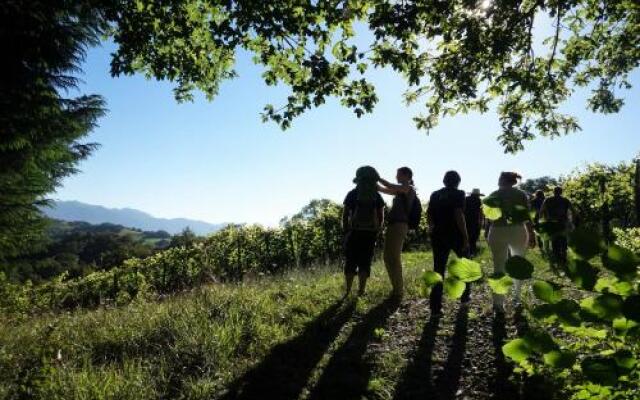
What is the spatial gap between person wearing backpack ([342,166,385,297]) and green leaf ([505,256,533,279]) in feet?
21.4

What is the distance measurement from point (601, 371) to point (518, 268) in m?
0.37

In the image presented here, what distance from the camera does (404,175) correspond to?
26.4 ft

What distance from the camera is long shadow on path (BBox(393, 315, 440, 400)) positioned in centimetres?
478

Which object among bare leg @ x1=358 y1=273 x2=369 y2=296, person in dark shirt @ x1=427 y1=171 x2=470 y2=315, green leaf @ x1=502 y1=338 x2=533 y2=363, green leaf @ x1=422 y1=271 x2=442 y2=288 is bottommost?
bare leg @ x1=358 y1=273 x2=369 y2=296

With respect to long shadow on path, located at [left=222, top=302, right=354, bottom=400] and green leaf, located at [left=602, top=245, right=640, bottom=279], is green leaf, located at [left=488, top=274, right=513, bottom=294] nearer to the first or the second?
green leaf, located at [left=602, top=245, right=640, bottom=279]

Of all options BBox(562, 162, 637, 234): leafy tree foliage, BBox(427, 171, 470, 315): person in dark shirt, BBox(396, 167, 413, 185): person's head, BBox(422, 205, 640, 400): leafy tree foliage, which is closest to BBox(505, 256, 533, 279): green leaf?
BBox(422, 205, 640, 400): leafy tree foliage

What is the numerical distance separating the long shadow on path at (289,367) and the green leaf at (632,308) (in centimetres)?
391

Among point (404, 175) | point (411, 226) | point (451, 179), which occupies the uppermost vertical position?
point (404, 175)

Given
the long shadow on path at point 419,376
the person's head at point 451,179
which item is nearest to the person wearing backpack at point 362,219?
the person's head at point 451,179

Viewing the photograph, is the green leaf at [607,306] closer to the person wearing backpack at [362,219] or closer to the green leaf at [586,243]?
the green leaf at [586,243]

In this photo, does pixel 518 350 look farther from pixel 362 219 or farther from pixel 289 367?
pixel 362 219

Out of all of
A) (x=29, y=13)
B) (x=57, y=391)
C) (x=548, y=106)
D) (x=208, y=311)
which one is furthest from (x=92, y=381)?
(x=29, y=13)

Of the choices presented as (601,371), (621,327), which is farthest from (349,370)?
(601,371)

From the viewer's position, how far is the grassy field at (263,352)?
15.4ft
